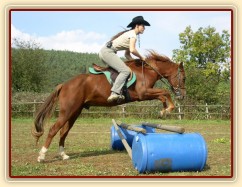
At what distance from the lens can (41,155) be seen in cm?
738

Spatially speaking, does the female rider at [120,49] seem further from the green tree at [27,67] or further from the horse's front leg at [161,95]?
the green tree at [27,67]

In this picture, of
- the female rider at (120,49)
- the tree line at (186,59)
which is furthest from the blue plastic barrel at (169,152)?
the tree line at (186,59)

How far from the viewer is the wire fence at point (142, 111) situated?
81.0ft

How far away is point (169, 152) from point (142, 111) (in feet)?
62.5

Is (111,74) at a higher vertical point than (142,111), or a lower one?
higher

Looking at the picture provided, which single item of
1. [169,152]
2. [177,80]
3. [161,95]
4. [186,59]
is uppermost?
[186,59]

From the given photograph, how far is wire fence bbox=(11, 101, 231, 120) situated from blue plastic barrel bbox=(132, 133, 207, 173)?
718 inches

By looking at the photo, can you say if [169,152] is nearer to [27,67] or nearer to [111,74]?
[111,74]

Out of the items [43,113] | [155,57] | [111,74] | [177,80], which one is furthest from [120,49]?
[43,113]

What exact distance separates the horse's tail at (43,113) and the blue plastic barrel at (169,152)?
275 centimetres

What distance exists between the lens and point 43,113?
801 cm

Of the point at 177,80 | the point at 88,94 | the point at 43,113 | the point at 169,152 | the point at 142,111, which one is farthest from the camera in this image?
the point at 142,111

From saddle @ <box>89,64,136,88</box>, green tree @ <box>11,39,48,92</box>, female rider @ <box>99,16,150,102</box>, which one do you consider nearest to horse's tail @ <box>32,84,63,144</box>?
saddle @ <box>89,64,136,88</box>

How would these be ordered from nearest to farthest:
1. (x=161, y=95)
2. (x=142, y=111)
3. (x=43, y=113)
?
(x=161, y=95) < (x=43, y=113) < (x=142, y=111)
